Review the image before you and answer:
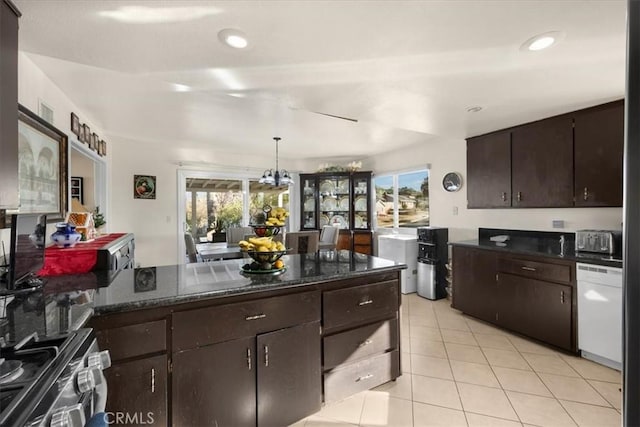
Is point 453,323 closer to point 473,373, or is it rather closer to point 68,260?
point 473,373

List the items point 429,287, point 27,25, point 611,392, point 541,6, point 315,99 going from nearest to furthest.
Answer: point 541,6, point 27,25, point 611,392, point 315,99, point 429,287

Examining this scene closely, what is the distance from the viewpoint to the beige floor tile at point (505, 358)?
94.2 inches

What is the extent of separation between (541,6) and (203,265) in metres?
2.36

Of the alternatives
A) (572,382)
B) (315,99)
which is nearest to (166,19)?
(315,99)

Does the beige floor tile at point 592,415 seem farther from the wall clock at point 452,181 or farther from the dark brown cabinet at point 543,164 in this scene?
the wall clock at point 452,181

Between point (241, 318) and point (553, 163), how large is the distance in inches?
127

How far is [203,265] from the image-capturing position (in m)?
2.07

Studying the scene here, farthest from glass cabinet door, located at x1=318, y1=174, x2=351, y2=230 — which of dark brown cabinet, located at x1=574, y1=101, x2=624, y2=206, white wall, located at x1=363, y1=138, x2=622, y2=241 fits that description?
dark brown cabinet, located at x1=574, y1=101, x2=624, y2=206

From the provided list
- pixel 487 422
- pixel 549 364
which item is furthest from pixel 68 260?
pixel 549 364

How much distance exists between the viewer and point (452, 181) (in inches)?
166

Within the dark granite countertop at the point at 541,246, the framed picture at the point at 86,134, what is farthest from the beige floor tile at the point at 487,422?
the framed picture at the point at 86,134

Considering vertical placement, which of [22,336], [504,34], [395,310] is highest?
[504,34]

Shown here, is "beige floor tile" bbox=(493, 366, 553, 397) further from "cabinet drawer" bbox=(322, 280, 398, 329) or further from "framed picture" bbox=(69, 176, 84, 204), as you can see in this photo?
"framed picture" bbox=(69, 176, 84, 204)

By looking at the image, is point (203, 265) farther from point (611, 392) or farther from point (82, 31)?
point (611, 392)
